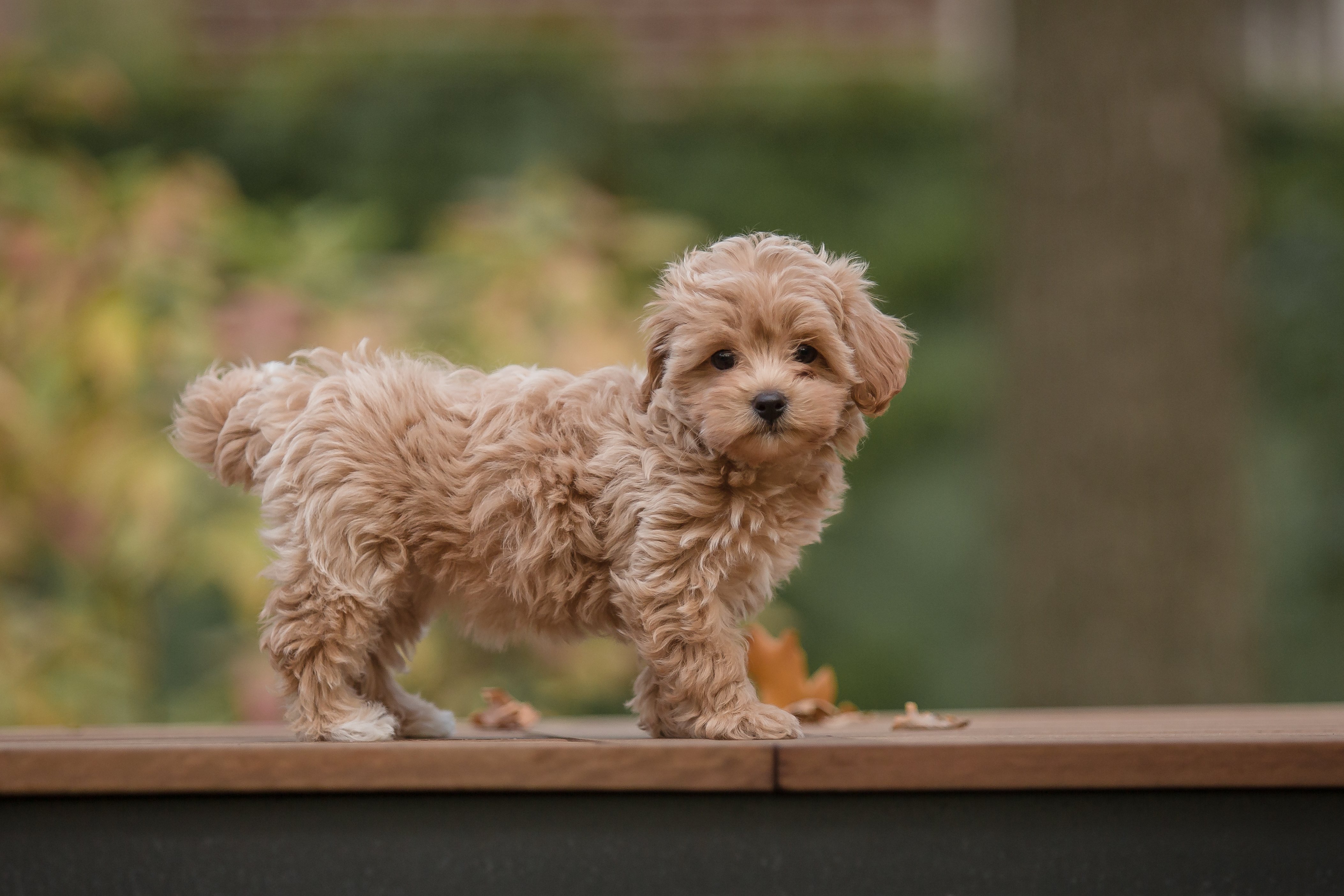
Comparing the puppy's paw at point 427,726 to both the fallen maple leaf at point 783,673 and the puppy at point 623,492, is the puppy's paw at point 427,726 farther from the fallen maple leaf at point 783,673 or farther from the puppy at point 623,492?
the fallen maple leaf at point 783,673

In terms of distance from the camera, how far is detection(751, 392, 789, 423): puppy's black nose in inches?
112

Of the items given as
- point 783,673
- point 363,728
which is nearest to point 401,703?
point 363,728

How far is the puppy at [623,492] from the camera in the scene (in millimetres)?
2955

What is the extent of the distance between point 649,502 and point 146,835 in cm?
127

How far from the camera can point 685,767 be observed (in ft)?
8.95

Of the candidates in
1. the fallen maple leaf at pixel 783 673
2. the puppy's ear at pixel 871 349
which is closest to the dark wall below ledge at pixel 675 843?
the puppy's ear at pixel 871 349

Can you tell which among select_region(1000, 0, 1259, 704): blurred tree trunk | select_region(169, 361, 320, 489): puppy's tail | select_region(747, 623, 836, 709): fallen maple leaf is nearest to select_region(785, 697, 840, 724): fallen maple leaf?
select_region(747, 623, 836, 709): fallen maple leaf

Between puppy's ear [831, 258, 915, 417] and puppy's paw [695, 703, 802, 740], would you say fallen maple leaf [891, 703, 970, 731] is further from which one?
puppy's ear [831, 258, 915, 417]

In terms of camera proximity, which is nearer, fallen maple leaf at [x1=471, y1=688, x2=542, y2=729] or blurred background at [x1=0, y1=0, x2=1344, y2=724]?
A: fallen maple leaf at [x1=471, y1=688, x2=542, y2=729]

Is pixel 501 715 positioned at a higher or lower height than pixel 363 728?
lower

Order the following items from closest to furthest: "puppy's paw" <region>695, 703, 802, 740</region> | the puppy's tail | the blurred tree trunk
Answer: "puppy's paw" <region>695, 703, 802, 740</region>, the puppy's tail, the blurred tree trunk

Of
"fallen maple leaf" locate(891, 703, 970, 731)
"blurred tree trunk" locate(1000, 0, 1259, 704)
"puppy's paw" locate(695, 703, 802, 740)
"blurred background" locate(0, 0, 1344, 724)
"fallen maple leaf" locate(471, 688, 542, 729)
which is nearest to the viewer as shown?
"puppy's paw" locate(695, 703, 802, 740)

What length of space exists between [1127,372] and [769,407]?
3.67 metres

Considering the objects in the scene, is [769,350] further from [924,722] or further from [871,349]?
[924,722]
